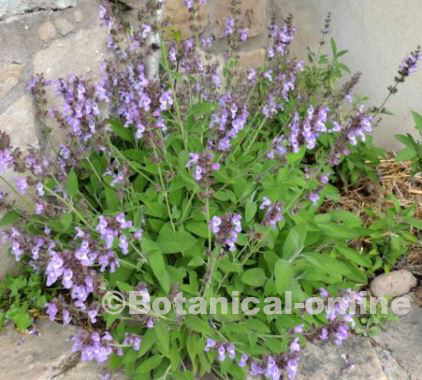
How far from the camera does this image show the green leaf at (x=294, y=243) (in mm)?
1848

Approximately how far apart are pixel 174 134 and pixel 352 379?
1.25 meters

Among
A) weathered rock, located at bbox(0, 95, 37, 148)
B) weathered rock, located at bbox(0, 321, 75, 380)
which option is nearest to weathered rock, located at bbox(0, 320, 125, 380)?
weathered rock, located at bbox(0, 321, 75, 380)

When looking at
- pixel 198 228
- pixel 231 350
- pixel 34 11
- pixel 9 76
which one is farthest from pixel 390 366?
pixel 34 11

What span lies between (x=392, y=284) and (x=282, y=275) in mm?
898

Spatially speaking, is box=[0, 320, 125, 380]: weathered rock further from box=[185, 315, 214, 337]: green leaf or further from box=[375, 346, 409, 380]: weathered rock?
box=[375, 346, 409, 380]: weathered rock

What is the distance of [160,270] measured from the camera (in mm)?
1736

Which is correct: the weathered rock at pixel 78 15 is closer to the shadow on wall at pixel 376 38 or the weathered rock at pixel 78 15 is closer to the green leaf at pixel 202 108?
the green leaf at pixel 202 108

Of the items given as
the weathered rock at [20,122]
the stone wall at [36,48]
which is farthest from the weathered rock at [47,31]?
the weathered rock at [20,122]

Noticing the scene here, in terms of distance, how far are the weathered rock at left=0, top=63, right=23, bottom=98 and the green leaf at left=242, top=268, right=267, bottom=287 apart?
126 centimetres

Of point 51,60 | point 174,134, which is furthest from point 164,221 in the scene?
point 51,60

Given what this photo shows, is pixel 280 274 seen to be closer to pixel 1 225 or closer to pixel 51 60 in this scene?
pixel 1 225

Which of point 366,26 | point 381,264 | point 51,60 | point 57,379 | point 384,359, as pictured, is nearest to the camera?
point 57,379

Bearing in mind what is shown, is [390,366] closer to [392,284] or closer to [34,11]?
[392,284]

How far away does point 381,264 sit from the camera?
7.84 feet
